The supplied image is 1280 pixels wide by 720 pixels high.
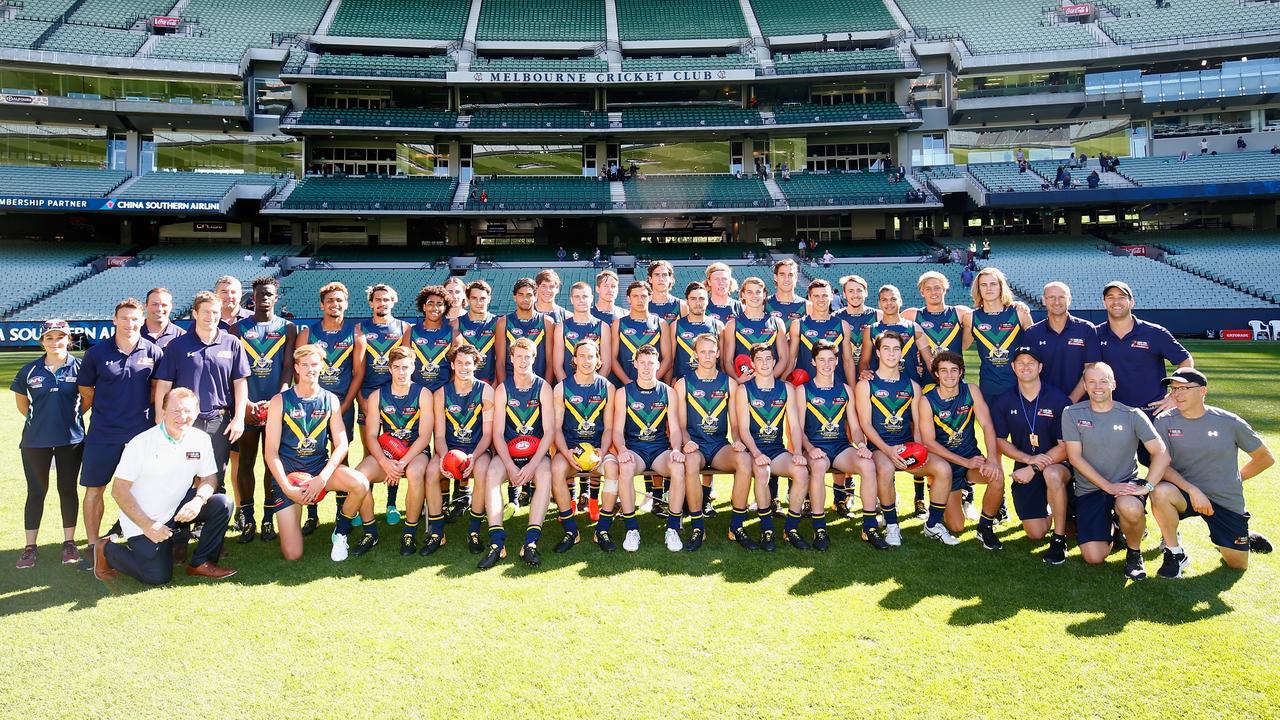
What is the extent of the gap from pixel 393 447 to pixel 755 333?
388 cm

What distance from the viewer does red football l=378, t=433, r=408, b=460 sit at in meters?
6.12

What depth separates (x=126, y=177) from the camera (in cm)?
3475

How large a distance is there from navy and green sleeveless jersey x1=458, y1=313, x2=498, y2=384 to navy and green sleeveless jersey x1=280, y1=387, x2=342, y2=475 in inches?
67.2

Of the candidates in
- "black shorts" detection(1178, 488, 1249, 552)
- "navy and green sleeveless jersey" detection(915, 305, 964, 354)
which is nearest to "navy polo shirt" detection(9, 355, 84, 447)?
"navy and green sleeveless jersey" detection(915, 305, 964, 354)

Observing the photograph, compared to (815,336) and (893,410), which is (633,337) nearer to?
(815,336)

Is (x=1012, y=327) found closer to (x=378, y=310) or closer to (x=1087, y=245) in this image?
(x=378, y=310)

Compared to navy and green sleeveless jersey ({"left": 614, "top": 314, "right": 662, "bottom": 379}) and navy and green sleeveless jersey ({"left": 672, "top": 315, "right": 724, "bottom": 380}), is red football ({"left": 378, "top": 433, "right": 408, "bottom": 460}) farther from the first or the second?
navy and green sleeveless jersey ({"left": 672, "top": 315, "right": 724, "bottom": 380})

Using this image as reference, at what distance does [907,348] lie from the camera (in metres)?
7.02

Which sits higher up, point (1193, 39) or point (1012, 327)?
point (1193, 39)

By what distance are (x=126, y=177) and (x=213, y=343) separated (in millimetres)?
38239

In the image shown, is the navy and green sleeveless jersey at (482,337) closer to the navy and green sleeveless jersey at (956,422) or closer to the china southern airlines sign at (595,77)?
the navy and green sleeveless jersey at (956,422)

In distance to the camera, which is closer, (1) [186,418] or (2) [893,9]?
(1) [186,418]

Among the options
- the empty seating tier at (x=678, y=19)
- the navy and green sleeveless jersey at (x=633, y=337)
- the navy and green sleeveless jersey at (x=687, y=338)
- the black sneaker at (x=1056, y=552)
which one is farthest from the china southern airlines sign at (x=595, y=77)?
the black sneaker at (x=1056, y=552)

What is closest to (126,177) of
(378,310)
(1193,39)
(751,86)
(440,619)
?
(751,86)
